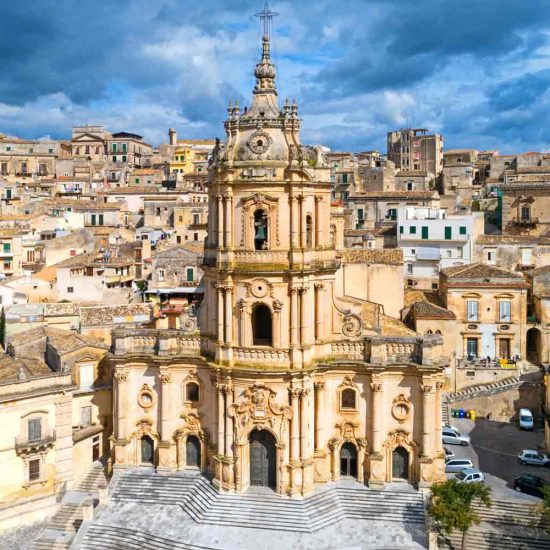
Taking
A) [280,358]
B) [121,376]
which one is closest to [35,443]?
[121,376]

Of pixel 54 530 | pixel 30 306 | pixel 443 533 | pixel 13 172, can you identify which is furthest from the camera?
pixel 13 172

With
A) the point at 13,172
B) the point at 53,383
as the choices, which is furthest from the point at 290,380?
the point at 13,172

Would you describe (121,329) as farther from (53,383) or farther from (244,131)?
(244,131)

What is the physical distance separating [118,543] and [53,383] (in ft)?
27.8

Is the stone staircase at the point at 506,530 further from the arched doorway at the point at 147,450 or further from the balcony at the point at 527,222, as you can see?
the balcony at the point at 527,222

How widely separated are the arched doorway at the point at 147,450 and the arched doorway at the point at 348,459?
9.79m

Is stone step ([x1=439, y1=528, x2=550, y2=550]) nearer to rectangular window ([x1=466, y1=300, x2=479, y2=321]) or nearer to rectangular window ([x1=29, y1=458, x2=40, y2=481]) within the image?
→ rectangular window ([x1=29, y1=458, x2=40, y2=481])

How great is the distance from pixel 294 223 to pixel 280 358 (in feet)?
20.8

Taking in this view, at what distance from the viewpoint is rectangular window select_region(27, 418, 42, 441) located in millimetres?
34562

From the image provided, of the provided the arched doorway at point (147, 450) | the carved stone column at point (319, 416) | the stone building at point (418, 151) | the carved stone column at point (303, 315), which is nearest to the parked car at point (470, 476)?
the carved stone column at point (319, 416)

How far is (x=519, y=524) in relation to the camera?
106 ft

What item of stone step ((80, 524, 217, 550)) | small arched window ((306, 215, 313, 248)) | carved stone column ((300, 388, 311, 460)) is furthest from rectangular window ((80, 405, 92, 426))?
small arched window ((306, 215, 313, 248))

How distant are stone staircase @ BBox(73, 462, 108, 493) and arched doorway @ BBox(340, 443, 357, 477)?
12.1m

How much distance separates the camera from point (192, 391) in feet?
119
